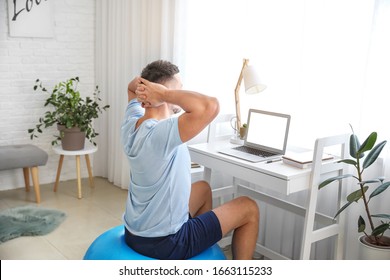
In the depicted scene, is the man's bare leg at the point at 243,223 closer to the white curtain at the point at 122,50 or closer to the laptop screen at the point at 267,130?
the laptop screen at the point at 267,130

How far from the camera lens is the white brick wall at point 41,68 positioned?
412cm

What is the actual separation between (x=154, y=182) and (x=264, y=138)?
2.98ft

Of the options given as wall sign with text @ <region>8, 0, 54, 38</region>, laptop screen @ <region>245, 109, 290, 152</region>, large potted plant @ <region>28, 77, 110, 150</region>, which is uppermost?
wall sign with text @ <region>8, 0, 54, 38</region>

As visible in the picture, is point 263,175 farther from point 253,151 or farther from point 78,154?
point 78,154

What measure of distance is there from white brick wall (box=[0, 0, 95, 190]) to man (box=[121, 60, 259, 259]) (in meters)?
2.11

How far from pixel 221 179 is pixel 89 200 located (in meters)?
1.14

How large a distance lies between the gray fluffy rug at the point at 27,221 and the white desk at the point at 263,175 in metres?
1.14

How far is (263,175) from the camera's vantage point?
2477 mm

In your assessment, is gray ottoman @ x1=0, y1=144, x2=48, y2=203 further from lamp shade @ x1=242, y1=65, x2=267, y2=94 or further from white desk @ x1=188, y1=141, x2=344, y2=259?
lamp shade @ x1=242, y1=65, x2=267, y2=94

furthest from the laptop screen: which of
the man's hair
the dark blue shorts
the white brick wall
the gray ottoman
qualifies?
the white brick wall

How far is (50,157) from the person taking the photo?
14.6 feet

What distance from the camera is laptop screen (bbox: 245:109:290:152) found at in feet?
9.04

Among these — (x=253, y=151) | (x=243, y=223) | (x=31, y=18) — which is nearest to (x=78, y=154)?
(x=31, y=18)

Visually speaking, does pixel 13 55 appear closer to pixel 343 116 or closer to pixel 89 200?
pixel 89 200
